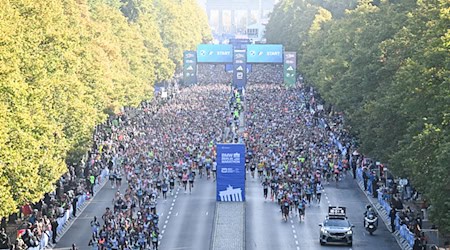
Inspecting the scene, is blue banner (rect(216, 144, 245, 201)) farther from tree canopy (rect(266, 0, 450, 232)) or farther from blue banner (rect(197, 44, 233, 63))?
blue banner (rect(197, 44, 233, 63))

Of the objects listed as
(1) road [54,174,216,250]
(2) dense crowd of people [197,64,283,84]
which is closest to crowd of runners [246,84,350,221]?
(1) road [54,174,216,250]

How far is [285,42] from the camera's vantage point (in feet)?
591

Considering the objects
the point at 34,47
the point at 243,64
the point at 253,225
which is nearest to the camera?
the point at 253,225

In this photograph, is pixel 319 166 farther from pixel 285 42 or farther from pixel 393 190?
pixel 285 42

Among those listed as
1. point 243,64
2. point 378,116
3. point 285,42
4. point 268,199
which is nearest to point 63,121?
point 268,199

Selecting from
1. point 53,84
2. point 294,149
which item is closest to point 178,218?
point 53,84

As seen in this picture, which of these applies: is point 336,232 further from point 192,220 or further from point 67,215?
point 67,215

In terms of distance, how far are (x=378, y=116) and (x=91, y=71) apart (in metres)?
23.3

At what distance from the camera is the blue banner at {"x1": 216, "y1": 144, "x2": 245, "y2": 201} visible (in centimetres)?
6138

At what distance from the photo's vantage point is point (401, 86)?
198 feet

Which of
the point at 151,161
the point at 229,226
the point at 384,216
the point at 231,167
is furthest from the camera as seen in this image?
the point at 151,161

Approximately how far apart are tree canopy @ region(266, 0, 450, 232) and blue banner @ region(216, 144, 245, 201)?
7882mm

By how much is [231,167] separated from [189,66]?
82.3 meters

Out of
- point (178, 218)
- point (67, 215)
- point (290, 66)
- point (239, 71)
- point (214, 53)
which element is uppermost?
point (214, 53)
